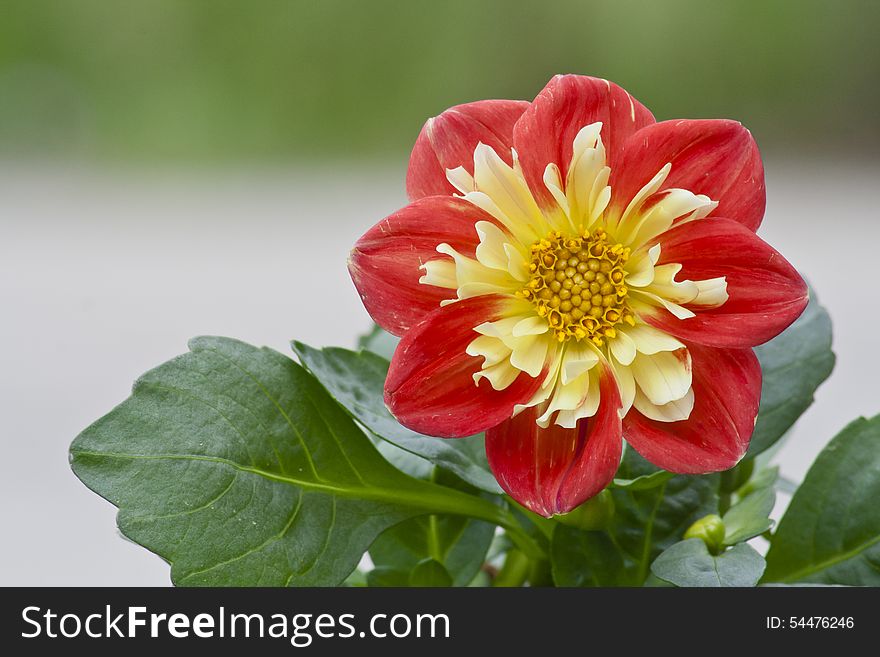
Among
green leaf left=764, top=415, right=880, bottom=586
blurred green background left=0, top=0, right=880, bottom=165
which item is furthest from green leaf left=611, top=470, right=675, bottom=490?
blurred green background left=0, top=0, right=880, bottom=165

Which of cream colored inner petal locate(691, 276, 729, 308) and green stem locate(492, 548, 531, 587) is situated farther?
green stem locate(492, 548, 531, 587)

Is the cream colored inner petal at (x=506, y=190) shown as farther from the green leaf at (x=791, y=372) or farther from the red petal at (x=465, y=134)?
the green leaf at (x=791, y=372)

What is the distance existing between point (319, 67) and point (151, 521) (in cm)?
165

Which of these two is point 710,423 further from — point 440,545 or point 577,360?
point 440,545

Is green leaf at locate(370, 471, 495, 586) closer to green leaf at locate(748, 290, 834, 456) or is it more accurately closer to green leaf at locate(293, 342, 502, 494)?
green leaf at locate(293, 342, 502, 494)

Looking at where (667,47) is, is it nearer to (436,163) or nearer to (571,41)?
(571,41)

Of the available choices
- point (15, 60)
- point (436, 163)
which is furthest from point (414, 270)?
point (15, 60)

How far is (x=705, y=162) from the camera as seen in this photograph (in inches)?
16.6

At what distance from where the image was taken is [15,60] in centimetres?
192

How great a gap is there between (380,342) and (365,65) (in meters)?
1.45

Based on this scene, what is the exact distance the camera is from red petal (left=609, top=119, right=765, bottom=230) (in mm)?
420

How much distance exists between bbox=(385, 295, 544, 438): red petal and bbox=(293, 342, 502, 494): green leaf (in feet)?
0.14

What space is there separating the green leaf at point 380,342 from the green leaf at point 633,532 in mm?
162

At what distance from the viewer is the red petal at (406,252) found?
43 cm
